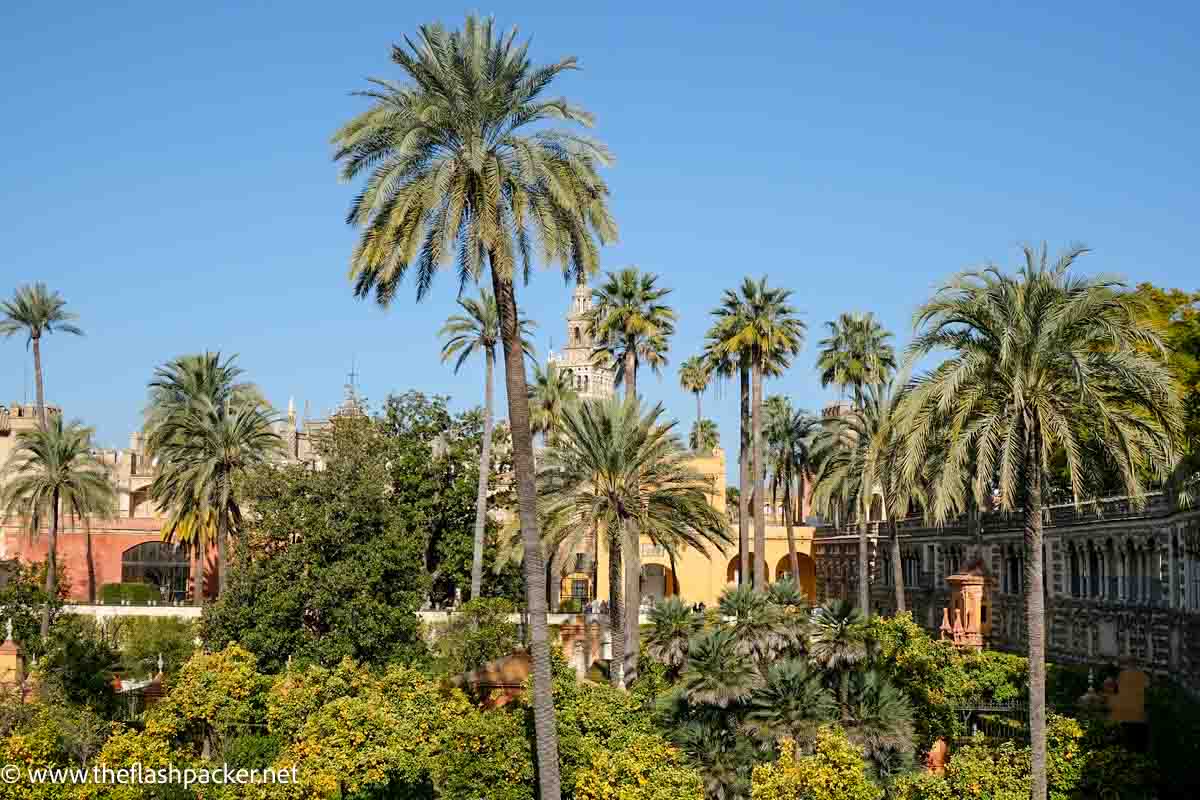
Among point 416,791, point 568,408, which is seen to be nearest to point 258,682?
point 416,791

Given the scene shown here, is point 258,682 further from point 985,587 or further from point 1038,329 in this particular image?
point 985,587

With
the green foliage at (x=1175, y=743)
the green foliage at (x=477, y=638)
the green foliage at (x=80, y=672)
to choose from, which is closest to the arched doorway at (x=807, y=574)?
the green foliage at (x=477, y=638)

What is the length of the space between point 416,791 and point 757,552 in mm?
24759

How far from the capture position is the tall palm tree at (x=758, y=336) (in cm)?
5125

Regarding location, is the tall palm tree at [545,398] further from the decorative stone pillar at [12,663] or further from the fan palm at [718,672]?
the fan palm at [718,672]

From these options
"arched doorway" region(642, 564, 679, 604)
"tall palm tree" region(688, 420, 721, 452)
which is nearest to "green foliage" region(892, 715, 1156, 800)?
"arched doorway" region(642, 564, 679, 604)

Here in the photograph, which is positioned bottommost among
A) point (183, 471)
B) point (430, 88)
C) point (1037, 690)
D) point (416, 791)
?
point (416, 791)

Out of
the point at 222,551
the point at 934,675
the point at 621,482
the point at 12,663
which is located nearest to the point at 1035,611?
the point at 934,675

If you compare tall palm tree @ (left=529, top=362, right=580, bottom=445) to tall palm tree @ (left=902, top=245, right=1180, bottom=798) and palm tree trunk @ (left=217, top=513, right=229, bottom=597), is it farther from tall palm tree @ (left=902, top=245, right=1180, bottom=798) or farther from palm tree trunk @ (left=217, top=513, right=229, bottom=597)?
tall palm tree @ (left=902, top=245, right=1180, bottom=798)

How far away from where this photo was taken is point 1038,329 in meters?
22.2

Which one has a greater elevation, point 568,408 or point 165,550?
point 568,408

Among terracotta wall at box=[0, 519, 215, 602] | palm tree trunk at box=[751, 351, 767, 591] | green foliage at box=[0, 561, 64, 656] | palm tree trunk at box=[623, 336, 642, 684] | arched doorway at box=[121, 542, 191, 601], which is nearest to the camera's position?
palm tree trunk at box=[623, 336, 642, 684]

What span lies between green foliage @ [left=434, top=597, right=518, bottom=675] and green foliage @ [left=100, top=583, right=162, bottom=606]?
22.6m

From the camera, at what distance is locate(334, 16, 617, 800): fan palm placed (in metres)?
23.0
